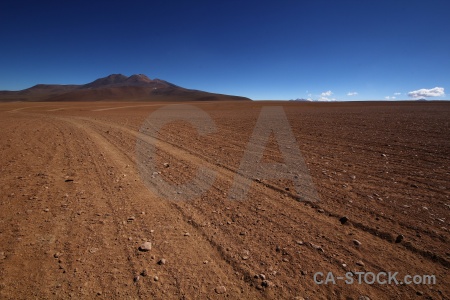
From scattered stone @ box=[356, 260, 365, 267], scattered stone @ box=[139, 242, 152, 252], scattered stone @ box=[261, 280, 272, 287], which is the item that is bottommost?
scattered stone @ box=[261, 280, 272, 287]

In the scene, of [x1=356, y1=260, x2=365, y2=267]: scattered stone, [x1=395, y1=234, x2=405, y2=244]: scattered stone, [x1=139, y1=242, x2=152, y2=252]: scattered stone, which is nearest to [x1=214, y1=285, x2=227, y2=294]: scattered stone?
[x1=139, y1=242, x2=152, y2=252]: scattered stone

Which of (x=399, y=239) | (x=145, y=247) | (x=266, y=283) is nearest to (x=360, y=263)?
(x=399, y=239)

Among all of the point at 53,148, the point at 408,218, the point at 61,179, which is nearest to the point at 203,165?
the point at 61,179

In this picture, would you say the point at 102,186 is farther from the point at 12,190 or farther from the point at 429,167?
the point at 429,167

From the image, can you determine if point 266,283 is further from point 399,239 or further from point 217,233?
point 399,239

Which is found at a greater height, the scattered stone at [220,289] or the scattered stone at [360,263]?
the scattered stone at [360,263]

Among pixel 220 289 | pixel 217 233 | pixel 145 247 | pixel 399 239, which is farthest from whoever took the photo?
pixel 217 233

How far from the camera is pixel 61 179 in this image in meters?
5.88

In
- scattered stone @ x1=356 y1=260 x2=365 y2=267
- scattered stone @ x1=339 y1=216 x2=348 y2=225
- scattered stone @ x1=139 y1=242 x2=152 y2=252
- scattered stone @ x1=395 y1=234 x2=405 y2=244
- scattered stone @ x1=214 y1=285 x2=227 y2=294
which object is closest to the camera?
scattered stone @ x1=214 y1=285 x2=227 y2=294

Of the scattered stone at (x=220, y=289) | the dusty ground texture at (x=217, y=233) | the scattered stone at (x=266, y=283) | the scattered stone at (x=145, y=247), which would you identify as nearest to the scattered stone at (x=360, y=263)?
the dusty ground texture at (x=217, y=233)

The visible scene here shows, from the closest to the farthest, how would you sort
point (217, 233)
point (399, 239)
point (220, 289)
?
point (220, 289) → point (399, 239) → point (217, 233)

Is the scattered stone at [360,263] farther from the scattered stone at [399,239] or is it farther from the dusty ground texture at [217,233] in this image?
the scattered stone at [399,239]

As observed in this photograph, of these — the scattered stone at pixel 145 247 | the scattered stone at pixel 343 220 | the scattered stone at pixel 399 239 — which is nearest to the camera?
the scattered stone at pixel 145 247

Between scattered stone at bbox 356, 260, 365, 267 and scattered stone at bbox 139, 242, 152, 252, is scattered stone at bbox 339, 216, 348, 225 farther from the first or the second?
scattered stone at bbox 139, 242, 152, 252
